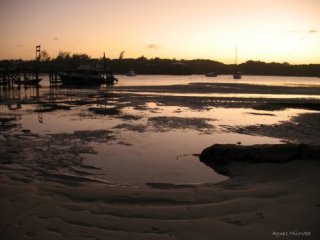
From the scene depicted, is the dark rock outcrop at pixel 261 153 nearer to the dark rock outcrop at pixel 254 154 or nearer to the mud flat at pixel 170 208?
the dark rock outcrop at pixel 254 154

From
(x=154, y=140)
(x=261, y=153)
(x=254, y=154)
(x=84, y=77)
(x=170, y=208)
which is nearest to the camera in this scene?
(x=170, y=208)

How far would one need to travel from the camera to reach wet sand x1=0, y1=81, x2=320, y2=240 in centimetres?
504

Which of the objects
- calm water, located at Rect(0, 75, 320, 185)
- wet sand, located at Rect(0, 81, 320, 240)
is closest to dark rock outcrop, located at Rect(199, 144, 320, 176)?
wet sand, located at Rect(0, 81, 320, 240)

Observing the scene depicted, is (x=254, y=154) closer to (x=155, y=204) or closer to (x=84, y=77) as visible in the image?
(x=155, y=204)

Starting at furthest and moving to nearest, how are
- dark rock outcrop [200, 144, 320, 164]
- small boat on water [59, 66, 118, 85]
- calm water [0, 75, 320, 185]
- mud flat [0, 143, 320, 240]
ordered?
1. small boat on water [59, 66, 118, 85]
2. calm water [0, 75, 320, 185]
3. dark rock outcrop [200, 144, 320, 164]
4. mud flat [0, 143, 320, 240]

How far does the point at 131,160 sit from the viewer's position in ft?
36.2

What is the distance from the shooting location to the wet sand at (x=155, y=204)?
504 cm

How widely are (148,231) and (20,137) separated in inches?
418

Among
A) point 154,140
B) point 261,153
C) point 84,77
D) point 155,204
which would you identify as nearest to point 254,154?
point 261,153

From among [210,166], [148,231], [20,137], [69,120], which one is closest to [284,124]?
[210,166]

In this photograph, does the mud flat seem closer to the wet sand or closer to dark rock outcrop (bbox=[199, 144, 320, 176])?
the wet sand

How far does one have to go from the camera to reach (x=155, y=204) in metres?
6.45

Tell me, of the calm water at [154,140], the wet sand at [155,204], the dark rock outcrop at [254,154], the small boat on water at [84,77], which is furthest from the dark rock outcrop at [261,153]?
the small boat on water at [84,77]

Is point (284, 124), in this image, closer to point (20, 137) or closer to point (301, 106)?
point (301, 106)
